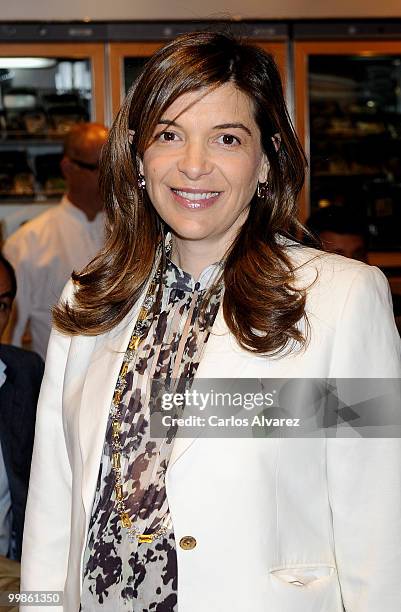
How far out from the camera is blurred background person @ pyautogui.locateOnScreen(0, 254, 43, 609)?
225 centimetres

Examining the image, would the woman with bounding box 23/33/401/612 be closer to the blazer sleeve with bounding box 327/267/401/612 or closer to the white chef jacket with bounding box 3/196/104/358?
the blazer sleeve with bounding box 327/267/401/612

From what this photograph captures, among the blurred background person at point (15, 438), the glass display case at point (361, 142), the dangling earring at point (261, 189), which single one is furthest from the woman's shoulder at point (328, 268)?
the glass display case at point (361, 142)

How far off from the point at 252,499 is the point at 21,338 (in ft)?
9.39

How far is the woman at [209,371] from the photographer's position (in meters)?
1.28

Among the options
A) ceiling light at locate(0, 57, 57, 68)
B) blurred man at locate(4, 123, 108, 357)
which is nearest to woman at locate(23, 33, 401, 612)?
blurred man at locate(4, 123, 108, 357)

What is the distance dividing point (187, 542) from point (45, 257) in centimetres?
273

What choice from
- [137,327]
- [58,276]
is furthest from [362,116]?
[137,327]

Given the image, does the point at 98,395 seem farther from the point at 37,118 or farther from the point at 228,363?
the point at 37,118

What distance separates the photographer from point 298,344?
1308 mm

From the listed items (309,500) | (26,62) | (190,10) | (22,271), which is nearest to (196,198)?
(309,500)

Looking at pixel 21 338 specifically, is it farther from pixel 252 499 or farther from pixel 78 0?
pixel 252 499

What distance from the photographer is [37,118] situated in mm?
4688

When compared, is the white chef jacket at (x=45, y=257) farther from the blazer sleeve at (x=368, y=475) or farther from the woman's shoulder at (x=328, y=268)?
the blazer sleeve at (x=368, y=475)

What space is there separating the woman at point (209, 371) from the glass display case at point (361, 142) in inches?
125
